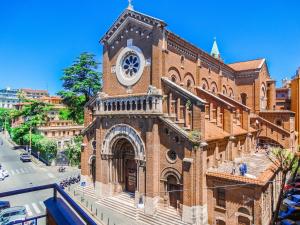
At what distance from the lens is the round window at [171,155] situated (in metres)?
19.1

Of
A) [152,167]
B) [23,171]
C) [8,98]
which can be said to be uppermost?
[8,98]

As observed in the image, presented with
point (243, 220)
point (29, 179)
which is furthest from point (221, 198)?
point (29, 179)

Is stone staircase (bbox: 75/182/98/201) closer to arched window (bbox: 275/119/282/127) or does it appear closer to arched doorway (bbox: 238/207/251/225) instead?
arched doorway (bbox: 238/207/251/225)

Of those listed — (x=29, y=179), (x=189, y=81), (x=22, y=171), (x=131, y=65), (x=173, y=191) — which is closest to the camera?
(x=173, y=191)

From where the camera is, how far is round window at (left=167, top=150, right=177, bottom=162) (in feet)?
62.6

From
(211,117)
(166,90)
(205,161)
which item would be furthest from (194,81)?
(205,161)

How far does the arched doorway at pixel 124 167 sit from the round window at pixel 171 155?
5.30 metres

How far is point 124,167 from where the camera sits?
2430cm

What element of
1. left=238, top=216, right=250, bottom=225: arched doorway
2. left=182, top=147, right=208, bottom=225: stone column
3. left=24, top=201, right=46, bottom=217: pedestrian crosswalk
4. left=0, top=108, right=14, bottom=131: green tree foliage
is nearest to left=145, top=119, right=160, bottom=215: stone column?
left=182, top=147, right=208, bottom=225: stone column

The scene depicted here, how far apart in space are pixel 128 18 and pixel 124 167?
1492cm

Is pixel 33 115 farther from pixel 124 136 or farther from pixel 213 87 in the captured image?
pixel 213 87

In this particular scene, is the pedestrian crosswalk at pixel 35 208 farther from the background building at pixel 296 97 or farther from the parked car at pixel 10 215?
the background building at pixel 296 97

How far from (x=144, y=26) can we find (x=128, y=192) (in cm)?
1640

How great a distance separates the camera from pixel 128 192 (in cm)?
2392
